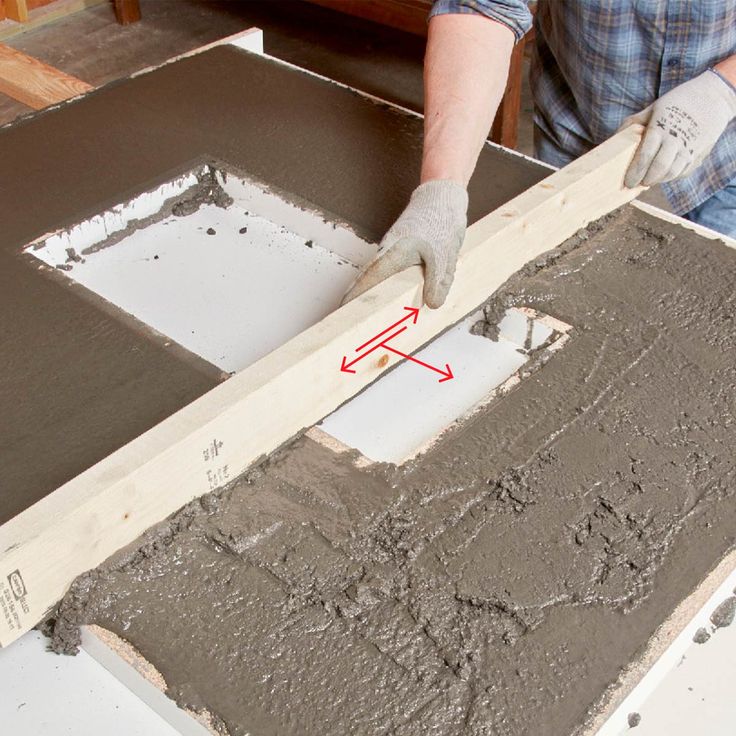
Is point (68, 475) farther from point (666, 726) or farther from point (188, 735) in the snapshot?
point (666, 726)

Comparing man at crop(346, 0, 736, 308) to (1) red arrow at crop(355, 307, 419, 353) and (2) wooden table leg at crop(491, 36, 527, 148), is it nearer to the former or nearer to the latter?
(1) red arrow at crop(355, 307, 419, 353)

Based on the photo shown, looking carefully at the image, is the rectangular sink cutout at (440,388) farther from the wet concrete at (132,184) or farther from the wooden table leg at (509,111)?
the wooden table leg at (509,111)

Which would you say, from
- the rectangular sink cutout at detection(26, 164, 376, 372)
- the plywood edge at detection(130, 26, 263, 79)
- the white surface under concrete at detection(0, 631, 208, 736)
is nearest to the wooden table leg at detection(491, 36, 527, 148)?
the plywood edge at detection(130, 26, 263, 79)

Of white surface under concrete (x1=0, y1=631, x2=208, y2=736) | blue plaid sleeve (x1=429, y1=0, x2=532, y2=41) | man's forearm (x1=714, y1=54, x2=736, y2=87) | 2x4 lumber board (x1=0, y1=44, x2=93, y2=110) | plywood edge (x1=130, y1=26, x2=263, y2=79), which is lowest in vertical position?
white surface under concrete (x1=0, y1=631, x2=208, y2=736)

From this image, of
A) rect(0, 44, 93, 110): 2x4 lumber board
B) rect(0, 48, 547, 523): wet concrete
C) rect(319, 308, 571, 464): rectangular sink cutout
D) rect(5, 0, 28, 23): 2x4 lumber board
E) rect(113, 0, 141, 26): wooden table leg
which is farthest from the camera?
rect(113, 0, 141, 26): wooden table leg

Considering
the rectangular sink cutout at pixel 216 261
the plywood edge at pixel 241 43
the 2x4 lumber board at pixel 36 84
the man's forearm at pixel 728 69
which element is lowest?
the rectangular sink cutout at pixel 216 261

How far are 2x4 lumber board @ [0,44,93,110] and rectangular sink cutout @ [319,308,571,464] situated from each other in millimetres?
1601

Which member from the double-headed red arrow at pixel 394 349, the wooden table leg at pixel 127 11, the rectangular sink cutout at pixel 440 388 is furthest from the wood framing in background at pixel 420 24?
the double-headed red arrow at pixel 394 349

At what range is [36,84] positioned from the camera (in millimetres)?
2998

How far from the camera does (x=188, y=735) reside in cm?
135

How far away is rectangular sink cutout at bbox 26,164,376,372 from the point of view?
217 cm

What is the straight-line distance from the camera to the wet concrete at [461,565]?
1342mm

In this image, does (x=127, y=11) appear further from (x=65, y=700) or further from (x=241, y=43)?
(x=65, y=700)

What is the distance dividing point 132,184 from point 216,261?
32 centimetres
